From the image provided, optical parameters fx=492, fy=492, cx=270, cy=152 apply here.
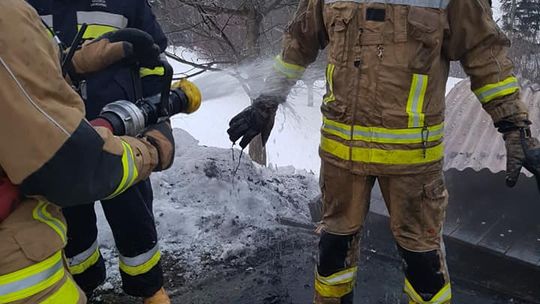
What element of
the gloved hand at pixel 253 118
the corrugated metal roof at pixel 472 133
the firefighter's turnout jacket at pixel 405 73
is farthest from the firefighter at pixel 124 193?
the corrugated metal roof at pixel 472 133

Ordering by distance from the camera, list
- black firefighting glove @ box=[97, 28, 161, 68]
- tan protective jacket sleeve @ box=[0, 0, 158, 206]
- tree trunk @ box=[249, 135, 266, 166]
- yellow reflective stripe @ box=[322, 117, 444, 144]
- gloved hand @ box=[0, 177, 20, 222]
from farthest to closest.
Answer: tree trunk @ box=[249, 135, 266, 166]
yellow reflective stripe @ box=[322, 117, 444, 144]
black firefighting glove @ box=[97, 28, 161, 68]
gloved hand @ box=[0, 177, 20, 222]
tan protective jacket sleeve @ box=[0, 0, 158, 206]

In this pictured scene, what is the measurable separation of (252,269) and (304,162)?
900 cm

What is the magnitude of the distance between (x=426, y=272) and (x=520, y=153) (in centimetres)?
73

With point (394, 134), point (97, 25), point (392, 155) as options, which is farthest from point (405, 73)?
point (97, 25)

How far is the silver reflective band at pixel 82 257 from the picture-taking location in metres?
2.86

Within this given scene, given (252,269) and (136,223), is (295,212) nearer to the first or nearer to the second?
(252,269)

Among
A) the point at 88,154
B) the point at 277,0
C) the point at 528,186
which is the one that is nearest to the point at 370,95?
the point at 88,154

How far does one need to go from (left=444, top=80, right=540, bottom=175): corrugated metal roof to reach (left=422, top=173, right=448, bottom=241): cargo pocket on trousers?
1.50m

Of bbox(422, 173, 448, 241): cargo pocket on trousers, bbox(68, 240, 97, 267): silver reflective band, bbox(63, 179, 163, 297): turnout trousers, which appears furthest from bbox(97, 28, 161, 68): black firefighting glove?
bbox(422, 173, 448, 241): cargo pocket on trousers

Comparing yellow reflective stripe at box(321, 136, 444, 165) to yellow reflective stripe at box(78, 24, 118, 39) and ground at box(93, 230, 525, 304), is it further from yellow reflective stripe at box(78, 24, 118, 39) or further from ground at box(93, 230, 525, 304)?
yellow reflective stripe at box(78, 24, 118, 39)

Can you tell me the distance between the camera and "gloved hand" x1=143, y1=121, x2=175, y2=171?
1895mm

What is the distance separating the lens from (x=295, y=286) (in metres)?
3.39

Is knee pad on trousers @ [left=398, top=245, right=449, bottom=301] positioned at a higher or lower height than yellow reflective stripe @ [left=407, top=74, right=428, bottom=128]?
lower

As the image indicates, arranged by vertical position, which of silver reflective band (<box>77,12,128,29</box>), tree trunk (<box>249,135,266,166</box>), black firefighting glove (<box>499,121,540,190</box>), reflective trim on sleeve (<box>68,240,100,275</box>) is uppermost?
silver reflective band (<box>77,12,128,29</box>)
